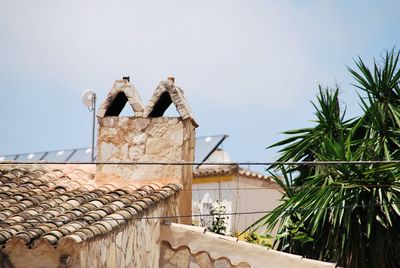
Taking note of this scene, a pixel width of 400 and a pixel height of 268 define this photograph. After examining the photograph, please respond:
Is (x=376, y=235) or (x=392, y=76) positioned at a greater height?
(x=392, y=76)

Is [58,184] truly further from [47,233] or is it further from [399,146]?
[399,146]

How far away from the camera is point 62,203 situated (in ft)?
34.9

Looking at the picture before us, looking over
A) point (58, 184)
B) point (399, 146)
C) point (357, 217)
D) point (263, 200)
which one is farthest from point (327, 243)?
point (263, 200)

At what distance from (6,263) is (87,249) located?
862 mm

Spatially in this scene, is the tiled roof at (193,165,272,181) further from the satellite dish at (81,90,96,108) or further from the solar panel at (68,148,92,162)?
the satellite dish at (81,90,96,108)

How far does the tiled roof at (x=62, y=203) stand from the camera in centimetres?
934

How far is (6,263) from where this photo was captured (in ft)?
30.7

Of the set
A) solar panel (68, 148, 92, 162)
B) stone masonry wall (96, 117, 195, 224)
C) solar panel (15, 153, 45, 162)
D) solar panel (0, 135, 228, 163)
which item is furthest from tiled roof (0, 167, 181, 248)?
solar panel (15, 153, 45, 162)

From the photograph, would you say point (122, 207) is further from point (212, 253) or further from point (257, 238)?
point (257, 238)

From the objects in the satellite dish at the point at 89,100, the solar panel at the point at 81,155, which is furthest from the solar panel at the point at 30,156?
the satellite dish at the point at 89,100

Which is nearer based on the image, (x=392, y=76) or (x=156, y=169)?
(x=156, y=169)

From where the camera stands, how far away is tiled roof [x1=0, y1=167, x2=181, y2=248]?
934 cm

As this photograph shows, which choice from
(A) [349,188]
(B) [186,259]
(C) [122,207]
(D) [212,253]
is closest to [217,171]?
(A) [349,188]

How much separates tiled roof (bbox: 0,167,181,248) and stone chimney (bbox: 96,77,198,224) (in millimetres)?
343
